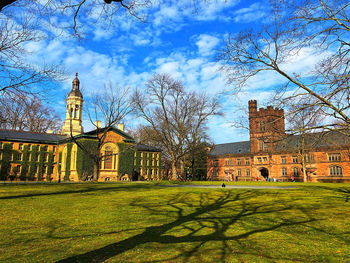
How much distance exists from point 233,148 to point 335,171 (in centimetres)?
2747

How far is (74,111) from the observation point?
175 feet

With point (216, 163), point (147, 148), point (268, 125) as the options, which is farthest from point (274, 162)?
point (268, 125)

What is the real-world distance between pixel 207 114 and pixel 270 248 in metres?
33.2

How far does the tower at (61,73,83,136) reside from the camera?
173 feet

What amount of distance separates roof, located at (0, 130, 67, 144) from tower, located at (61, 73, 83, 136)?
3.11m

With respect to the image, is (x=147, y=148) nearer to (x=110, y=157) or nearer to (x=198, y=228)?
(x=110, y=157)

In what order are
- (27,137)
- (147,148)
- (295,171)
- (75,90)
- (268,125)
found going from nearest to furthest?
1. (268,125)
2. (27,137)
3. (75,90)
4. (147,148)
5. (295,171)

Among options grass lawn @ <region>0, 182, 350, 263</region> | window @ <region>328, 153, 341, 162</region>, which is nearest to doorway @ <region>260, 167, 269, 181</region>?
window @ <region>328, 153, 341, 162</region>

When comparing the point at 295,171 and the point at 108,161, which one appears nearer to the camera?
the point at 108,161

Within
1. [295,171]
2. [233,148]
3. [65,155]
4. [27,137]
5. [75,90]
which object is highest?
[75,90]

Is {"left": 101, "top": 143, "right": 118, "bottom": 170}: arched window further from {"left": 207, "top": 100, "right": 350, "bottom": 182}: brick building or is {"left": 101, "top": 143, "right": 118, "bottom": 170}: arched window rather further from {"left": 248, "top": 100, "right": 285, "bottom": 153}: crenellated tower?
{"left": 248, "top": 100, "right": 285, "bottom": 153}: crenellated tower

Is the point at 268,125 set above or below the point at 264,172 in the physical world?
above

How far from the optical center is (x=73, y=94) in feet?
174

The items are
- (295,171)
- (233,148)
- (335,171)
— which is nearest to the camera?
(335,171)
